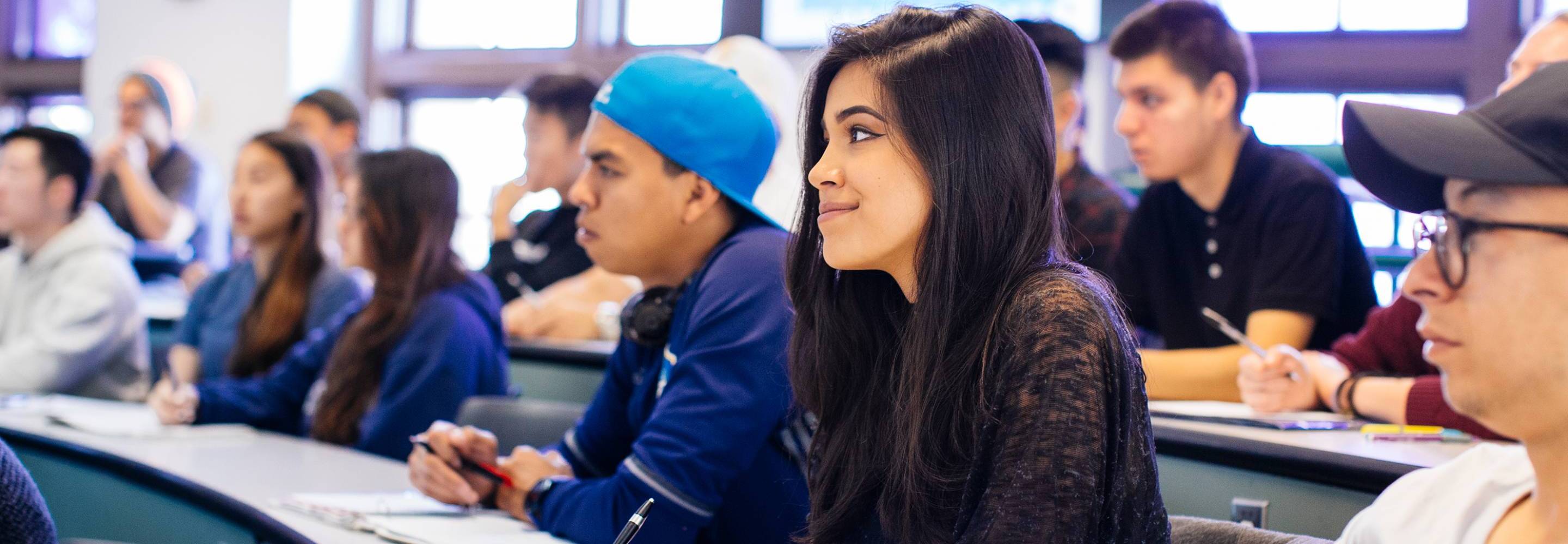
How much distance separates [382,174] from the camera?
2.69 meters

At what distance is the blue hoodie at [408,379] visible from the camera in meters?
2.43

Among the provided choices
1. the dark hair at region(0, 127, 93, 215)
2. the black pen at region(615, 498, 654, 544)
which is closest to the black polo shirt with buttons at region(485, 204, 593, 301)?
the dark hair at region(0, 127, 93, 215)

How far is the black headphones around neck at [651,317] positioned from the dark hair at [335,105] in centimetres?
358

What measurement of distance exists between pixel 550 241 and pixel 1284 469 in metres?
2.54

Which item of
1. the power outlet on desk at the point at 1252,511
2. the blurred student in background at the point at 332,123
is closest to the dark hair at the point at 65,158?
the blurred student in background at the point at 332,123

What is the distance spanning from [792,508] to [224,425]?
1527 millimetres

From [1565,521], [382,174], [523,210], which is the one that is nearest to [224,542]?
[382,174]

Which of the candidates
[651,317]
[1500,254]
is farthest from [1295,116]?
[1500,254]

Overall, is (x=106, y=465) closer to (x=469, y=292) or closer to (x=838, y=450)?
(x=469, y=292)

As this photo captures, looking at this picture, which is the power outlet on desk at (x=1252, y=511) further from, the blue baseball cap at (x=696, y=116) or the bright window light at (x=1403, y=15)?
the bright window light at (x=1403, y=15)

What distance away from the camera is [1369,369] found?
2025 millimetres

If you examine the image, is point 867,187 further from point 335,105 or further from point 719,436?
point 335,105

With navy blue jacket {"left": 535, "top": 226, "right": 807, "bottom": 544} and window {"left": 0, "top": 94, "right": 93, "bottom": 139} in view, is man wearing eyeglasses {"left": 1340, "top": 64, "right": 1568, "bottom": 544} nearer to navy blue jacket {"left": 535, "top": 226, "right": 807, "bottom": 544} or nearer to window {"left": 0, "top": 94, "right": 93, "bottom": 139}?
navy blue jacket {"left": 535, "top": 226, "right": 807, "bottom": 544}

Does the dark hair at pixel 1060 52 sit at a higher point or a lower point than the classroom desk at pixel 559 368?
higher
